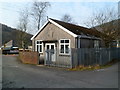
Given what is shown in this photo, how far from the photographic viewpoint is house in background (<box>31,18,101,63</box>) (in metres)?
13.7

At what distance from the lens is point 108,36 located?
1766 centimetres

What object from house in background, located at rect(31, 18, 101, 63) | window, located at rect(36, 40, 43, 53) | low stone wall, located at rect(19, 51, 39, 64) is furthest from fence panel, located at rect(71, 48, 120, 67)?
window, located at rect(36, 40, 43, 53)

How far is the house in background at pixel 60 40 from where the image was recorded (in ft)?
45.0

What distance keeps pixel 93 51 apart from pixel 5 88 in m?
9.29

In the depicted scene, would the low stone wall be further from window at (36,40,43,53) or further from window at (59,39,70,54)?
window at (59,39,70,54)

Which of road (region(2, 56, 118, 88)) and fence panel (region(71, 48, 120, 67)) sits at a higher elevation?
fence panel (region(71, 48, 120, 67))

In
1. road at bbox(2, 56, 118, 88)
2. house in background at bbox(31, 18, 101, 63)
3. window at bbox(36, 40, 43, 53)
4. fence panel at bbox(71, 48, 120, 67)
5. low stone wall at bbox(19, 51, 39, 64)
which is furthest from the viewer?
window at bbox(36, 40, 43, 53)

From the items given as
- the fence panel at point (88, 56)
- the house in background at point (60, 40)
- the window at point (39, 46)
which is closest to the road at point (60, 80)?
the fence panel at point (88, 56)

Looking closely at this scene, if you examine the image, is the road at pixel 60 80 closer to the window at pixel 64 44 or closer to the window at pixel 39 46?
the window at pixel 64 44

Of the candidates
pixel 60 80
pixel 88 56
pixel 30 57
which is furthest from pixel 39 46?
pixel 60 80

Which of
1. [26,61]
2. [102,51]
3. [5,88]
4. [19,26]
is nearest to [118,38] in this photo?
[102,51]

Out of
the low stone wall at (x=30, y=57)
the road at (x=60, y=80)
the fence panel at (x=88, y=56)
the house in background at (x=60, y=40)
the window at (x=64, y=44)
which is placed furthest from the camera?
the low stone wall at (x=30, y=57)

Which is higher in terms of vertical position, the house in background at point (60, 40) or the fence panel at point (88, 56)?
the house in background at point (60, 40)

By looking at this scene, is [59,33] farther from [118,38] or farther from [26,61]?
[118,38]
